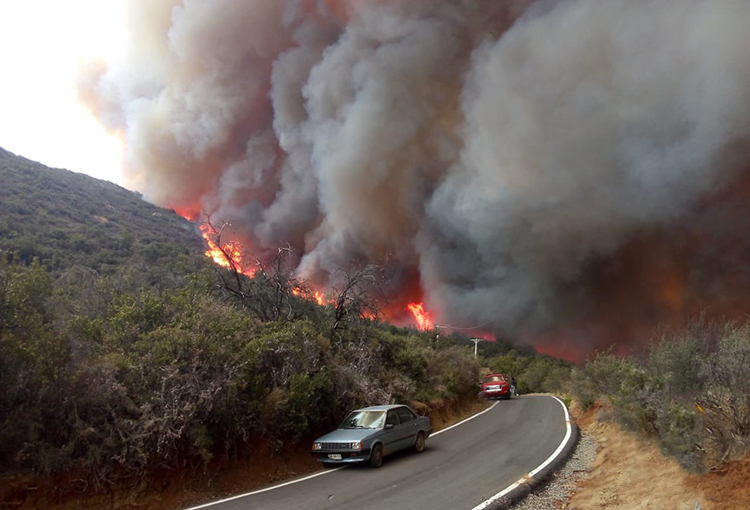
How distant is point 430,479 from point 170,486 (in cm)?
420

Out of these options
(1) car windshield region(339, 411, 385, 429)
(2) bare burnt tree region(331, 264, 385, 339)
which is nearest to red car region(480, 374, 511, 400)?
(2) bare burnt tree region(331, 264, 385, 339)

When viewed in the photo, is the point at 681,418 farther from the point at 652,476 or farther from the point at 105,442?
the point at 105,442

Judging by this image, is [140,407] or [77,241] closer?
[140,407]

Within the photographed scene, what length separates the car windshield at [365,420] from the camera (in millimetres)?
9911

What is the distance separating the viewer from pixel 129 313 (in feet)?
30.6

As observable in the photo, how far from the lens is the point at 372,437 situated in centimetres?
930

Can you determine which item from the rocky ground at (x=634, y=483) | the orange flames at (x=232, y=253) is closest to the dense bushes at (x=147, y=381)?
the orange flames at (x=232, y=253)

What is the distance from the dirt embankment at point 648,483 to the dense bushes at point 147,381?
5.40 meters

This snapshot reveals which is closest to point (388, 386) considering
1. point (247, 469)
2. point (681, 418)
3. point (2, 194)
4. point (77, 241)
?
point (247, 469)

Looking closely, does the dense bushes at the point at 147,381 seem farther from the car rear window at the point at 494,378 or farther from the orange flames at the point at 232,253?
the car rear window at the point at 494,378

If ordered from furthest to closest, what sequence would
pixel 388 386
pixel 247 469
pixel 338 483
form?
pixel 388 386 → pixel 247 469 → pixel 338 483

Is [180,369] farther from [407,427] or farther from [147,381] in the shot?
[407,427]

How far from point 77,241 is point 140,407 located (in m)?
28.5

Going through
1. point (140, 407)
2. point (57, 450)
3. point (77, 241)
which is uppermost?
point (77, 241)
